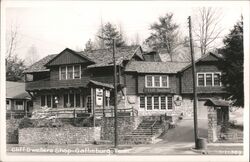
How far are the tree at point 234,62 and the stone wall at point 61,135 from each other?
22.4 ft

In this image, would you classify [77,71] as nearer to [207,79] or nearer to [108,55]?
[108,55]

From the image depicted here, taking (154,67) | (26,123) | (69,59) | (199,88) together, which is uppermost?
(69,59)

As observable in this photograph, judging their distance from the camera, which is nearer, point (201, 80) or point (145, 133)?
point (145, 133)

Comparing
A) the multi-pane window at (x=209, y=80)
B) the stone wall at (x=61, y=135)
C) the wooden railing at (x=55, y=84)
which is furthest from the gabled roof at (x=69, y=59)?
the multi-pane window at (x=209, y=80)

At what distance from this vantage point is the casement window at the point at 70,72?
971 inches

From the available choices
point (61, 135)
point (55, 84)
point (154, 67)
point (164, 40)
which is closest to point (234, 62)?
point (61, 135)

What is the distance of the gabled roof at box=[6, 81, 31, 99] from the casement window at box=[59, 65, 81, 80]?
3520mm

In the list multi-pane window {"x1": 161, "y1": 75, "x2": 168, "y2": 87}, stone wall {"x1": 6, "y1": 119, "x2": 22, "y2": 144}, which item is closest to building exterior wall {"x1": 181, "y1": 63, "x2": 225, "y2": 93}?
multi-pane window {"x1": 161, "y1": 75, "x2": 168, "y2": 87}

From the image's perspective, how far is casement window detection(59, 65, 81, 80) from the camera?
24.7m

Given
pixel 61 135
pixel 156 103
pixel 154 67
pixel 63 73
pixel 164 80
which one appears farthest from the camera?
pixel 164 80

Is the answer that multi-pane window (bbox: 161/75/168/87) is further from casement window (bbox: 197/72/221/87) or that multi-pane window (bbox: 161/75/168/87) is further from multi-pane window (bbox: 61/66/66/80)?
multi-pane window (bbox: 61/66/66/80)

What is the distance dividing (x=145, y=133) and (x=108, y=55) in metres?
6.36

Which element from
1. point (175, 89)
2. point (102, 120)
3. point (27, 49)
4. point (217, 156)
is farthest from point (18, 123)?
point (217, 156)

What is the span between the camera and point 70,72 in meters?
24.8
